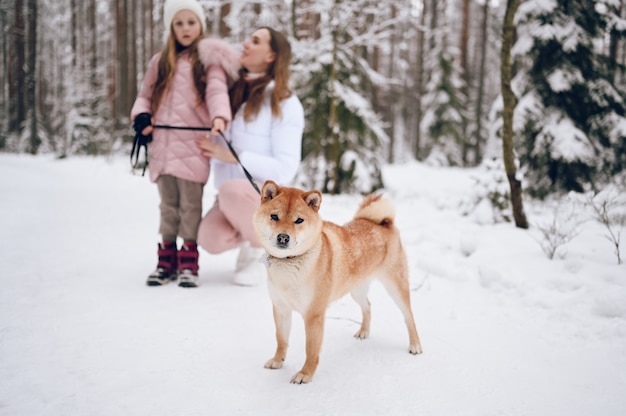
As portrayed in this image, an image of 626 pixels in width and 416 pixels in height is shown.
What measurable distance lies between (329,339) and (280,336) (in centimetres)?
54

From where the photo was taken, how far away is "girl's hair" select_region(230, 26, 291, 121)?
3.84m

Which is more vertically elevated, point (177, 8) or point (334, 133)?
point (177, 8)

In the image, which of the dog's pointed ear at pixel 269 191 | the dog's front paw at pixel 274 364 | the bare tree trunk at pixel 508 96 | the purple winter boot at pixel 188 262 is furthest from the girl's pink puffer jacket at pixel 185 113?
the bare tree trunk at pixel 508 96

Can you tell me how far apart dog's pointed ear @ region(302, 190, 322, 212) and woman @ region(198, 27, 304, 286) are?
4.69 feet

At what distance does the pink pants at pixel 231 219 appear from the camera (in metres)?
3.64

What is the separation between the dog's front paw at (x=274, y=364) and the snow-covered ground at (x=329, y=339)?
5cm

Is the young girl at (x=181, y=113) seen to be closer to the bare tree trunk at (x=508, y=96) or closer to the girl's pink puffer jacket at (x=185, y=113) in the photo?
the girl's pink puffer jacket at (x=185, y=113)

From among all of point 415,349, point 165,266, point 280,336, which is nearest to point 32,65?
point 165,266

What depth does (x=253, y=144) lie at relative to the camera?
392 centimetres

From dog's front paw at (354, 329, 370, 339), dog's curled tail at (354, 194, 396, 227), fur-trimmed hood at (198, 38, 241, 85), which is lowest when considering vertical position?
dog's front paw at (354, 329, 370, 339)

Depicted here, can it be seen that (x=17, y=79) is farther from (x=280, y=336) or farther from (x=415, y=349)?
(x=415, y=349)

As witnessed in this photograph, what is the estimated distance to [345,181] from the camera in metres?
9.60

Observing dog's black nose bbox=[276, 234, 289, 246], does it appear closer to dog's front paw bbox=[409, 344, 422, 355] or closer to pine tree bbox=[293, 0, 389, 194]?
dog's front paw bbox=[409, 344, 422, 355]

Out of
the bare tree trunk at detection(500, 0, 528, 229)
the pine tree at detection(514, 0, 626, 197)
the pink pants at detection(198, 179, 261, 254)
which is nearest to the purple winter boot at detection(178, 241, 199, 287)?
the pink pants at detection(198, 179, 261, 254)
